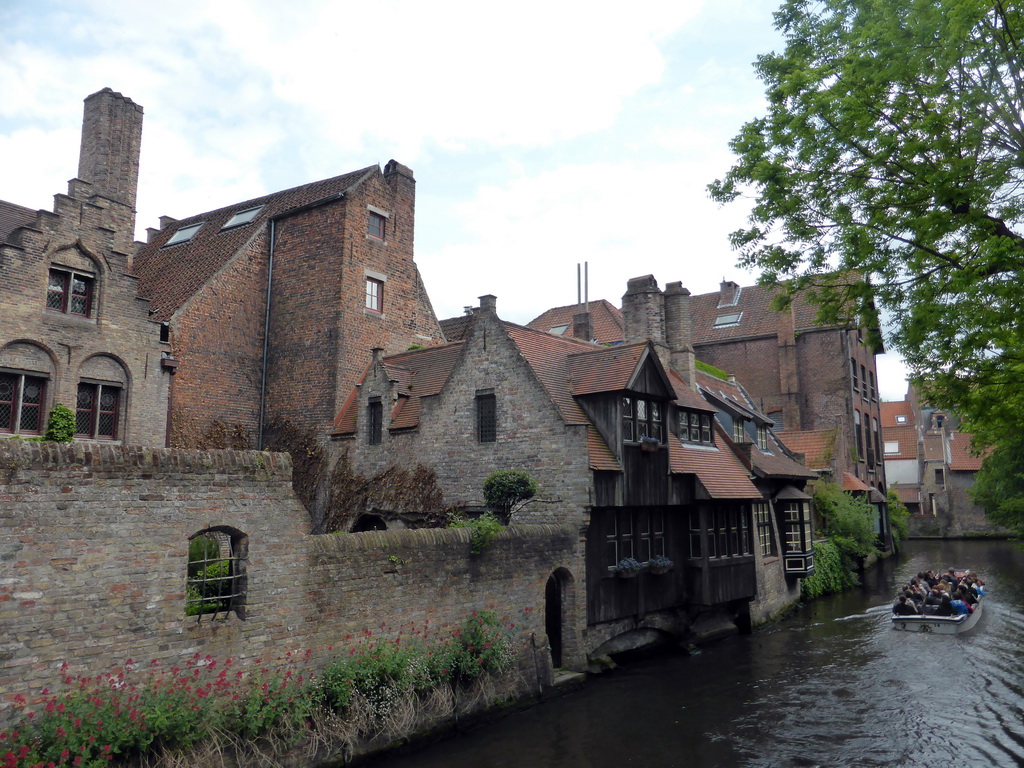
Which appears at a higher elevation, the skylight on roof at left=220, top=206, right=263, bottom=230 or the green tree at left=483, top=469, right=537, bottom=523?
the skylight on roof at left=220, top=206, right=263, bottom=230

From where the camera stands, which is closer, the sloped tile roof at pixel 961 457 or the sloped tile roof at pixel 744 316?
the sloped tile roof at pixel 744 316

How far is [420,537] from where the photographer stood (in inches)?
582

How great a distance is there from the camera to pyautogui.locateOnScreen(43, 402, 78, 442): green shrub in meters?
19.2

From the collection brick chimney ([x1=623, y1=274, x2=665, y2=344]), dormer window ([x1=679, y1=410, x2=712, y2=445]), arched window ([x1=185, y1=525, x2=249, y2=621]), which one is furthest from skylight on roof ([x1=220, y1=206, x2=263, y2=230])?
arched window ([x1=185, y1=525, x2=249, y2=621])

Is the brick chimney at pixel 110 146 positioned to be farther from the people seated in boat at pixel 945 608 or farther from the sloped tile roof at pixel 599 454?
the people seated in boat at pixel 945 608

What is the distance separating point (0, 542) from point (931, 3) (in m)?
12.9

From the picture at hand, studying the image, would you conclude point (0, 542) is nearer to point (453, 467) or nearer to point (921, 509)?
point (453, 467)

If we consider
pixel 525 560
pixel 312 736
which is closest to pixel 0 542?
pixel 312 736

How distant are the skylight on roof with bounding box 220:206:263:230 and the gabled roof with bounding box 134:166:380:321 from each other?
0.24m

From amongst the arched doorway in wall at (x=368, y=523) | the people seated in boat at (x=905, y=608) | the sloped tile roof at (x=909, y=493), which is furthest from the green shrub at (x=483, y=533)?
the sloped tile roof at (x=909, y=493)

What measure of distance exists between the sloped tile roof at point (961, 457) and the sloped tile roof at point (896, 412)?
26.3ft

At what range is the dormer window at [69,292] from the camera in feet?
65.5

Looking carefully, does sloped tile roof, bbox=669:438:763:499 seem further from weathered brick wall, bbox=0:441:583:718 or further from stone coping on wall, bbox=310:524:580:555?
weathered brick wall, bbox=0:441:583:718

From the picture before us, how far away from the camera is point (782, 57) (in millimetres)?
11742
